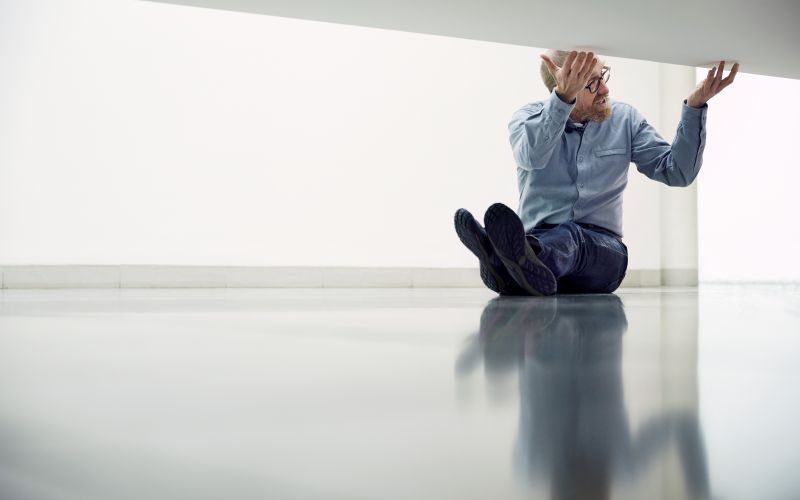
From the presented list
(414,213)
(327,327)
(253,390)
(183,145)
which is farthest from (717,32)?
(183,145)

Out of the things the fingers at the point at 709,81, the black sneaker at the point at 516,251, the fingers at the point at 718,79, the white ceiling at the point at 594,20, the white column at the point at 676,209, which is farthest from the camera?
the white column at the point at 676,209

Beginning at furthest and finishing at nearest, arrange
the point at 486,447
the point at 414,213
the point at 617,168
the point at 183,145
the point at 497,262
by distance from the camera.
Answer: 1. the point at 414,213
2. the point at 183,145
3. the point at 617,168
4. the point at 497,262
5. the point at 486,447

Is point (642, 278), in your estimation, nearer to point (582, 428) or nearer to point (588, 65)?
point (588, 65)

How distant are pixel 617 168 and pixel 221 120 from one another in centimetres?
212

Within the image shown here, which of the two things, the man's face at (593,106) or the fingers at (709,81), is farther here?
the man's face at (593,106)

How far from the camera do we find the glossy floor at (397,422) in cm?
15

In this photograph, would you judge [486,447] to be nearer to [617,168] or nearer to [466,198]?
[617,168]

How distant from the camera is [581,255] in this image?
1.64 metres

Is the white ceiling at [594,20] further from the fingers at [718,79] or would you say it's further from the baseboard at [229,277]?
the baseboard at [229,277]

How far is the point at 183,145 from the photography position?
2994 mm

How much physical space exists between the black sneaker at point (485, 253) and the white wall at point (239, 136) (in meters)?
1.68

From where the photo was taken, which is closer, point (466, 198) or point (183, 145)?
point (183, 145)

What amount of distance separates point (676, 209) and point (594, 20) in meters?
3.26

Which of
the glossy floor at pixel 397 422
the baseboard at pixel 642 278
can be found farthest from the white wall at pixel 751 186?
the glossy floor at pixel 397 422
